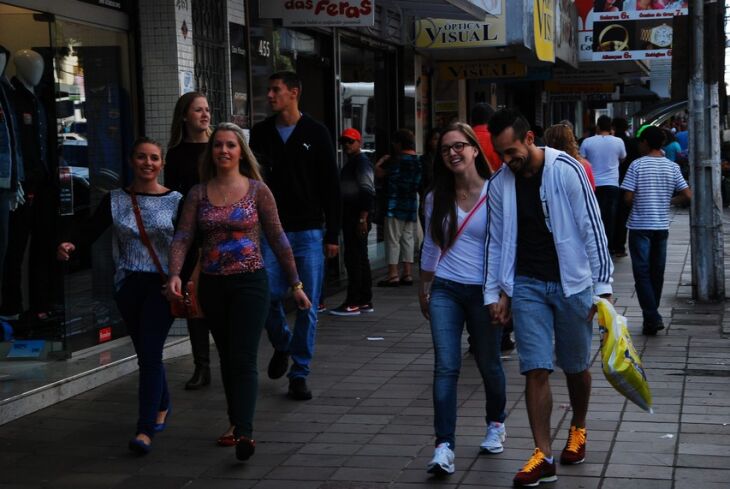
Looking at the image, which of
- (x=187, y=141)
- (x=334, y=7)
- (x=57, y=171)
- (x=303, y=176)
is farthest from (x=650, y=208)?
(x=57, y=171)

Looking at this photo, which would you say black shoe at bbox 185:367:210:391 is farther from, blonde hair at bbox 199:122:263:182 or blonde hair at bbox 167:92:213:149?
blonde hair at bbox 199:122:263:182

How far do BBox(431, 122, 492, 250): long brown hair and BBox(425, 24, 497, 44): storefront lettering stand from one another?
10859 millimetres

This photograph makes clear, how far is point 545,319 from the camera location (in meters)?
6.03

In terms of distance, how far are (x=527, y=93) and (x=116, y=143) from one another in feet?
64.9

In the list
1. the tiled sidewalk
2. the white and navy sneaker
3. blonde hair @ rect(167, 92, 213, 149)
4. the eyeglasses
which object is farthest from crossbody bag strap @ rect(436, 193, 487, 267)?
the white and navy sneaker

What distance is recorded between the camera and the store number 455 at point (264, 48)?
12.1 meters

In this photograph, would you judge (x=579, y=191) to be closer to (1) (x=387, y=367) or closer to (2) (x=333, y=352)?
(1) (x=387, y=367)

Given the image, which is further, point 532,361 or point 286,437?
point 286,437

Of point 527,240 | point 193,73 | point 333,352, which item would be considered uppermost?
point 193,73

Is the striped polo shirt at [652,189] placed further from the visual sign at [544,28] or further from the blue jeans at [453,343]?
the visual sign at [544,28]

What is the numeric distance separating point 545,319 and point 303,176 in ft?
8.20

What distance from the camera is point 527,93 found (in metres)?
28.7

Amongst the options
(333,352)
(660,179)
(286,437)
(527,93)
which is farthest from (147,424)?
(527,93)

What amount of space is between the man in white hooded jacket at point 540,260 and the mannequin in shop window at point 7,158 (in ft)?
13.3
